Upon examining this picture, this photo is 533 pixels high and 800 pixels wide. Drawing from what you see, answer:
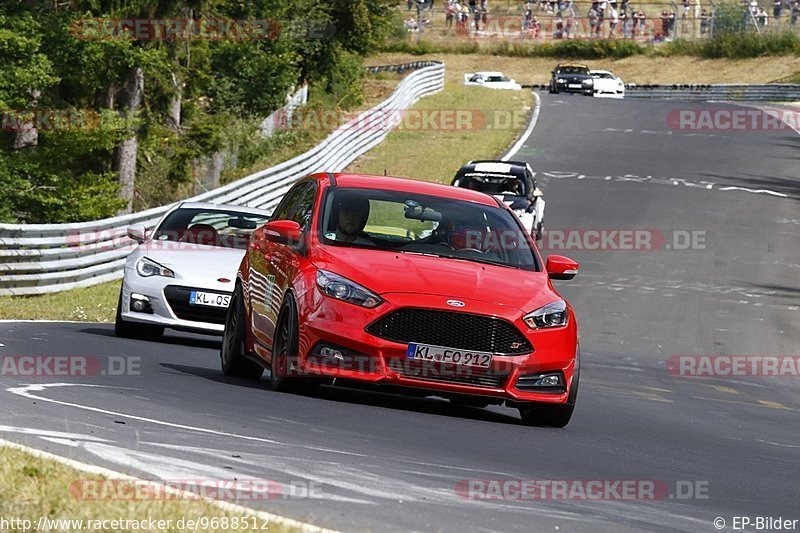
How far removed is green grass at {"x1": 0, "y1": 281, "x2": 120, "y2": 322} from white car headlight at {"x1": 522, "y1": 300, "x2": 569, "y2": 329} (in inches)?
363

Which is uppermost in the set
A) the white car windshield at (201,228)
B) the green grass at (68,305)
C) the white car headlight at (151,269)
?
the white car windshield at (201,228)

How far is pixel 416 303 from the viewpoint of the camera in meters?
9.16

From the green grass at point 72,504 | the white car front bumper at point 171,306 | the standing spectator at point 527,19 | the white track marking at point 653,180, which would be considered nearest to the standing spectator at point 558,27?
Result: the standing spectator at point 527,19

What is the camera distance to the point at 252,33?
46094mm

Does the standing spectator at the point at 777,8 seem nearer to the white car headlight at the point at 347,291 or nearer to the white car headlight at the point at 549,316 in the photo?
the white car headlight at the point at 549,316

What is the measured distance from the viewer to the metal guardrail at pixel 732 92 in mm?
61719

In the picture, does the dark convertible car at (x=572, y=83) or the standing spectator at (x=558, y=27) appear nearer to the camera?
the dark convertible car at (x=572, y=83)

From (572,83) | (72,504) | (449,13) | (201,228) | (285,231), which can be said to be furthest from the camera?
(449,13)

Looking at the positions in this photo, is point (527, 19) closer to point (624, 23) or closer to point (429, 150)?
point (624, 23)

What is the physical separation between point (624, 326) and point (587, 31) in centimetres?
6769

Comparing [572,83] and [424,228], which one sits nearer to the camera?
[424,228]

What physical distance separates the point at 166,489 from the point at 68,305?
1478cm

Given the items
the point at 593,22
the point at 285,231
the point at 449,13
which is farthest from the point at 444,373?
the point at 449,13

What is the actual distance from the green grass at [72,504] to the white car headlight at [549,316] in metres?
4.22
